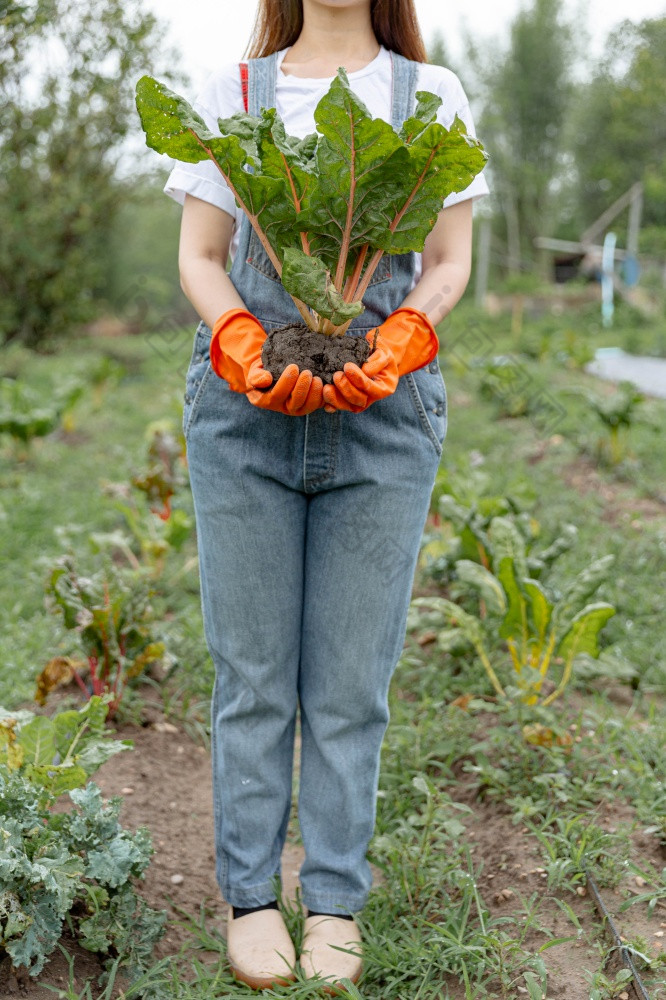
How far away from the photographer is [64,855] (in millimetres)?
1631

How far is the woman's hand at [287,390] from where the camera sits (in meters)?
1.42

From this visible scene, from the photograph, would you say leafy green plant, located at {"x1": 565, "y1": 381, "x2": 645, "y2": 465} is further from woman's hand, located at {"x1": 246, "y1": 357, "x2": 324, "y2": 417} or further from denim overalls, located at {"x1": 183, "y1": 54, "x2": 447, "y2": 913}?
woman's hand, located at {"x1": 246, "y1": 357, "x2": 324, "y2": 417}

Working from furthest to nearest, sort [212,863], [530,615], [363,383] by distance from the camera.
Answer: [530,615]
[212,863]
[363,383]

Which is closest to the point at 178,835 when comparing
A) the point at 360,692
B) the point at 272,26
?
the point at 360,692

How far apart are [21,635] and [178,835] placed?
1295mm

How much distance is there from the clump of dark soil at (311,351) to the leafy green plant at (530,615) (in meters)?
1.20

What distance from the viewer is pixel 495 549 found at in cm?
281

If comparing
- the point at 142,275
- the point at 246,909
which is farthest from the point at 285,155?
the point at 142,275

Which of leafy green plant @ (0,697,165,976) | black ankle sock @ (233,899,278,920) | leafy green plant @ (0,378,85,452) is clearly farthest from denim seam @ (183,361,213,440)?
leafy green plant @ (0,378,85,452)

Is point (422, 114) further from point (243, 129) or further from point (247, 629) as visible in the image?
point (247, 629)

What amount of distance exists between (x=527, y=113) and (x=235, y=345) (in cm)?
2738

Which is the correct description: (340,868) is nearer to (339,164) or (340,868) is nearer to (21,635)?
(339,164)

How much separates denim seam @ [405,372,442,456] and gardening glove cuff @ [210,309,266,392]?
0.27m

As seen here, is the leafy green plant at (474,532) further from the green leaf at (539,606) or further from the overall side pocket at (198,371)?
the overall side pocket at (198,371)
